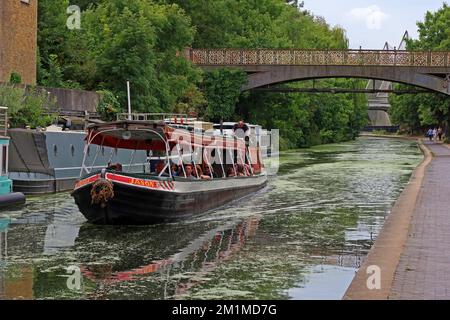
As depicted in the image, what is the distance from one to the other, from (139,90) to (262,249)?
98.1 feet

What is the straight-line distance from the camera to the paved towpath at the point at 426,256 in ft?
35.4

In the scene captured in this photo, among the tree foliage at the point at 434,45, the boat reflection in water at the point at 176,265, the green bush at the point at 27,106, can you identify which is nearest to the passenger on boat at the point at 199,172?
the boat reflection in water at the point at 176,265

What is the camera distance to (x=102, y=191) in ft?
63.8

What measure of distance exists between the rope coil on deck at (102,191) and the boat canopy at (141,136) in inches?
76.4

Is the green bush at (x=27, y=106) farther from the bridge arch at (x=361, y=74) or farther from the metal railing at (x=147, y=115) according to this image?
the bridge arch at (x=361, y=74)

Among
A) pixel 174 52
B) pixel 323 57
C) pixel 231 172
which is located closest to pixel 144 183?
pixel 231 172

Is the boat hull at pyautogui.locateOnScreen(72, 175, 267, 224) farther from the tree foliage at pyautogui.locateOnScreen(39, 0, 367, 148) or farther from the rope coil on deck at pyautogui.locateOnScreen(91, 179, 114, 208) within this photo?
the tree foliage at pyautogui.locateOnScreen(39, 0, 367, 148)

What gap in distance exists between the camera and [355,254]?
15.9 meters

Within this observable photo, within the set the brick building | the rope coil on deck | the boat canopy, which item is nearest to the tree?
the brick building

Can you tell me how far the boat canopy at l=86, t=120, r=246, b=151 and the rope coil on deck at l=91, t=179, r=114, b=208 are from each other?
194cm

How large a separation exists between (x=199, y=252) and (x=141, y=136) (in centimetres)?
695

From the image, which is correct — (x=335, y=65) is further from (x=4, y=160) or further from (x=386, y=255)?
(x=386, y=255)

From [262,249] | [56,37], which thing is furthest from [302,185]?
[56,37]

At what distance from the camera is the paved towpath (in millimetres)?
10781
